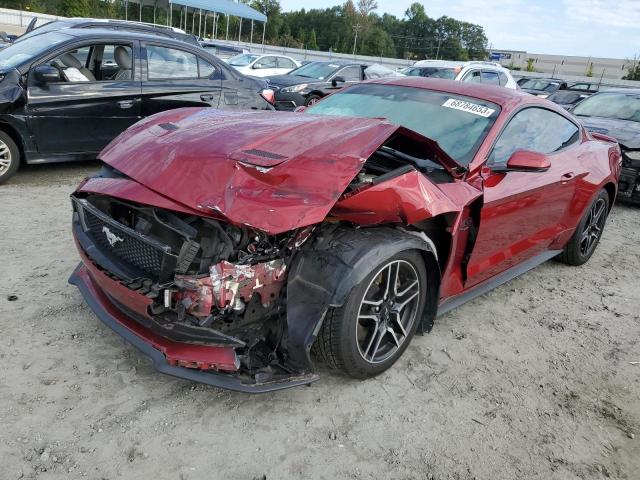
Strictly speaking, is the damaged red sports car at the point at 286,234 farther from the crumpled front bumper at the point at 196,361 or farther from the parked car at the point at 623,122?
the parked car at the point at 623,122

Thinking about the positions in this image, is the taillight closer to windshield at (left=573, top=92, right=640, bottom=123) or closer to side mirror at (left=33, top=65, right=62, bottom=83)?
side mirror at (left=33, top=65, right=62, bottom=83)

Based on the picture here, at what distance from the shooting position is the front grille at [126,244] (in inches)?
87.4

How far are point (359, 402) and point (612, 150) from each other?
12.1 ft

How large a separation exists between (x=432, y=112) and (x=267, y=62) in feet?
47.2

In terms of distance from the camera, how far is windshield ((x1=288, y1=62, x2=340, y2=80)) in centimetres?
1240

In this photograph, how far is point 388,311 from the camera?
2.74 meters

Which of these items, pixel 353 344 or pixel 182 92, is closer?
pixel 353 344

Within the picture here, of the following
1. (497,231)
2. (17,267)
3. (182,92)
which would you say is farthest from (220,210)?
(182,92)

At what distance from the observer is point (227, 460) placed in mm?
2148

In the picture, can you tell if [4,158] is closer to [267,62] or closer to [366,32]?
[267,62]

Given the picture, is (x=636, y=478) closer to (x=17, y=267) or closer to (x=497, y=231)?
(x=497, y=231)

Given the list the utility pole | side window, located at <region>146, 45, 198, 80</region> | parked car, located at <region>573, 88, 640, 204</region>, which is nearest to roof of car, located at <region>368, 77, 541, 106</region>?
side window, located at <region>146, 45, 198, 80</region>

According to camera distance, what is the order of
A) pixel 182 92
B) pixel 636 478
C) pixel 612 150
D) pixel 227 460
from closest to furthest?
pixel 227 460 → pixel 636 478 → pixel 612 150 → pixel 182 92

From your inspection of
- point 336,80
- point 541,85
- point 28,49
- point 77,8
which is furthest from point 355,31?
point 28,49
